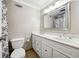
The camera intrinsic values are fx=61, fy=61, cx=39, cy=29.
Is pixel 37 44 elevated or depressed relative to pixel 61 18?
depressed

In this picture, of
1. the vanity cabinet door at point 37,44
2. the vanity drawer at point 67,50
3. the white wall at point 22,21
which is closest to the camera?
the vanity drawer at point 67,50

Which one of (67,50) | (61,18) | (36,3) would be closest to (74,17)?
(61,18)

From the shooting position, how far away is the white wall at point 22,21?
2.33 meters

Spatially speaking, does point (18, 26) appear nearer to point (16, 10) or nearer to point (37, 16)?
point (16, 10)

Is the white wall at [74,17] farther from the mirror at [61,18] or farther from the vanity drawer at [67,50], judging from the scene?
the vanity drawer at [67,50]

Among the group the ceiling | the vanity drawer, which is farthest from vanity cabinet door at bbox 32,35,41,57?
the ceiling

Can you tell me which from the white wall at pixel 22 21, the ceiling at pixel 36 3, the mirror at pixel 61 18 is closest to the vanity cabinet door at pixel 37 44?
the white wall at pixel 22 21

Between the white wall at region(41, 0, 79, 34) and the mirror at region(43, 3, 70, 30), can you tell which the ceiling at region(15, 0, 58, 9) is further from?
the white wall at region(41, 0, 79, 34)

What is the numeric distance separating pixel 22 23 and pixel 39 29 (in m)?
0.94

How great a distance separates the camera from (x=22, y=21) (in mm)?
2646

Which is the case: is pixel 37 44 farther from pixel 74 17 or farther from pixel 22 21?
pixel 74 17

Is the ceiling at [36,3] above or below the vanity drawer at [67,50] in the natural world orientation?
above

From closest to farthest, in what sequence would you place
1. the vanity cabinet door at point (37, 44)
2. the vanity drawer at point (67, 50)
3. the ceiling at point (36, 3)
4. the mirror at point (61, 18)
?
1. the vanity drawer at point (67, 50)
2. the mirror at point (61, 18)
3. the vanity cabinet door at point (37, 44)
4. the ceiling at point (36, 3)

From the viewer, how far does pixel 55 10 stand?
204 centimetres
